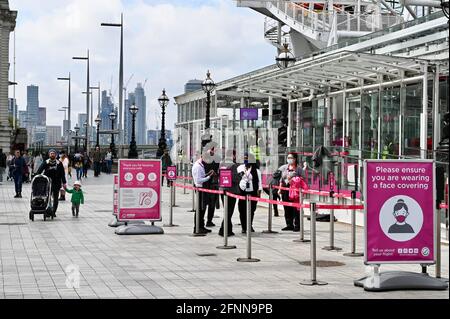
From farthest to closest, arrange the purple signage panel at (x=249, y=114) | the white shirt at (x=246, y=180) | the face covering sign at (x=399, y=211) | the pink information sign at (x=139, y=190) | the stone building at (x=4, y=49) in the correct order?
the stone building at (x=4, y=49)
the purple signage panel at (x=249, y=114)
the pink information sign at (x=139, y=190)
the white shirt at (x=246, y=180)
the face covering sign at (x=399, y=211)

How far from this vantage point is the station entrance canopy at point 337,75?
72.7 feet

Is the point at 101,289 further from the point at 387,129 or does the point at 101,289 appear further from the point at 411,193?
the point at 387,129

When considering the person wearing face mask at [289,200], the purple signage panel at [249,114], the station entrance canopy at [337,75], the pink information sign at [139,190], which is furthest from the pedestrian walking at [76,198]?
the purple signage panel at [249,114]

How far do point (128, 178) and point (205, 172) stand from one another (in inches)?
68.4

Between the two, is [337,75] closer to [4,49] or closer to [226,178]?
[226,178]

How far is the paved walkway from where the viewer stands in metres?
10.2

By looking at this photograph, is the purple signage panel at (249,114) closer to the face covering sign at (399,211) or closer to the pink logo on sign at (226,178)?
the pink logo on sign at (226,178)

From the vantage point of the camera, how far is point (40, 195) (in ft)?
67.3

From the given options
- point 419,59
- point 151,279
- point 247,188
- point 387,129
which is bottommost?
point 151,279

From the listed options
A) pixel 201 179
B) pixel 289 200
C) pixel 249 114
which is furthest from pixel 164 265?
pixel 249 114

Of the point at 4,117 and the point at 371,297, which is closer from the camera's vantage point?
the point at 371,297
